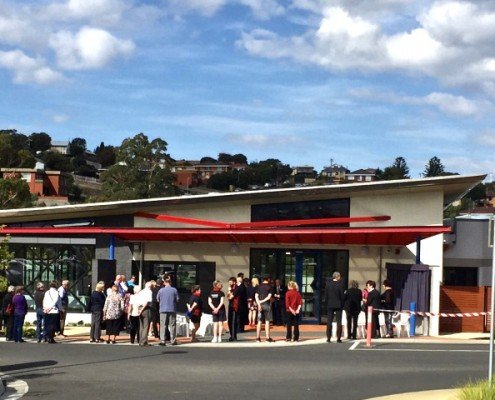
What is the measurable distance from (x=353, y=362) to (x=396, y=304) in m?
7.59

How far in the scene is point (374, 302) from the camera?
873 inches

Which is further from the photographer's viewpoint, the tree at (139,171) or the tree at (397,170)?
the tree at (397,170)

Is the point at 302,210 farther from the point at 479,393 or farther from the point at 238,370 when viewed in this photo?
the point at 479,393

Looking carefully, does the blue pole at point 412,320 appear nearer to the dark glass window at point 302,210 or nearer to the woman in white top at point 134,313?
the dark glass window at point 302,210

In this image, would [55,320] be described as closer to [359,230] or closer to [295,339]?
[295,339]

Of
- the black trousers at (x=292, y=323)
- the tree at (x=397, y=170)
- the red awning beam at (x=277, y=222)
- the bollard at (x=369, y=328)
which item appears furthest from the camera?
the tree at (x=397, y=170)

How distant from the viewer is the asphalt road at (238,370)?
553 inches

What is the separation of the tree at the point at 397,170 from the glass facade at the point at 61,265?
135 m

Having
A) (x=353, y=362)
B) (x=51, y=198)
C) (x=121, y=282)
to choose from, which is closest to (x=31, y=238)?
(x=121, y=282)

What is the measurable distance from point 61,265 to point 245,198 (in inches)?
244

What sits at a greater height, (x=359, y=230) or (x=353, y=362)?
(x=359, y=230)

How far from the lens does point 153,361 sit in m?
18.0

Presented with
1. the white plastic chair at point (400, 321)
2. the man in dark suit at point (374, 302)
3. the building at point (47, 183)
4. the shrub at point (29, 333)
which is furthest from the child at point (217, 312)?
the building at point (47, 183)

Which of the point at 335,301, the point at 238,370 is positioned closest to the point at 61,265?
the point at 335,301
